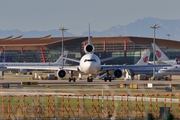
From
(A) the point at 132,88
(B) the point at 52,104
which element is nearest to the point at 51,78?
(A) the point at 132,88

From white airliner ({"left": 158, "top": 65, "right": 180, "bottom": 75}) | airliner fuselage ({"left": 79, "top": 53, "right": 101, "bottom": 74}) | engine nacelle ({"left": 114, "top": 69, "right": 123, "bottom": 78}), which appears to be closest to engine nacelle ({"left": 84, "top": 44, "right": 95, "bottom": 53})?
airliner fuselage ({"left": 79, "top": 53, "right": 101, "bottom": 74})

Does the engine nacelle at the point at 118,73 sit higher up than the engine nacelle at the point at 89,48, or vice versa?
the engine nacelle at the point at 89,48

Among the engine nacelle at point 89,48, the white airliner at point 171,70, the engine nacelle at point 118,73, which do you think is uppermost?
the engine nacelle at point 89,48

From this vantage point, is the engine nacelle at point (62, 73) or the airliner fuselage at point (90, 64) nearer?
the airliner fuselage at point (90, 64)

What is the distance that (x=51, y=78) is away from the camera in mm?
109375

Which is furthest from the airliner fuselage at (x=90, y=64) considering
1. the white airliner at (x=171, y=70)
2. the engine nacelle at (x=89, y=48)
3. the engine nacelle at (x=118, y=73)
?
the white airliner at (x=171, y=70)

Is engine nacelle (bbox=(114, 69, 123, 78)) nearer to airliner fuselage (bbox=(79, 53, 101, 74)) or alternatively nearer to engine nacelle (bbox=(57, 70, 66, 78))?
airliner fuselage (bbox=(79, 53, 101, 74))

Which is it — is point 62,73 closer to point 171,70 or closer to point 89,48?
point 89,48

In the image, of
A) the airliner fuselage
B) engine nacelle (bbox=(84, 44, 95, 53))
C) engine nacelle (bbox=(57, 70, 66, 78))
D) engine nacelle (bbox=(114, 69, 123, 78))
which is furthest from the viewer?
engine nacelle (bbox=(114, 69, 123, 78))

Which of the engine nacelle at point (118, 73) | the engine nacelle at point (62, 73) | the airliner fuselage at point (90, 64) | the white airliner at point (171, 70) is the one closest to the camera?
the airliner fuselage at point (90, 64)

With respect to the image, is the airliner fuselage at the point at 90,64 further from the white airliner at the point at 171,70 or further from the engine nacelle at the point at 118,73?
the white airliner at the point at 171,70

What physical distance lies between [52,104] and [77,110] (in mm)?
5370

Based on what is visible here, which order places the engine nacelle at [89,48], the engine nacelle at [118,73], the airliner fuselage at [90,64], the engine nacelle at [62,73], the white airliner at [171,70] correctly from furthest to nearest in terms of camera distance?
the white airliner at [171,70], the engine nacelle at [118,73], the engine nacelle at [62,73], the engine nacelle at [89,48], the airliner fuselage at [90,64]

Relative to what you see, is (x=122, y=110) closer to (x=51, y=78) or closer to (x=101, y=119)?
(x=101, y=119)
